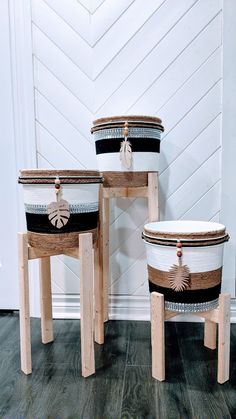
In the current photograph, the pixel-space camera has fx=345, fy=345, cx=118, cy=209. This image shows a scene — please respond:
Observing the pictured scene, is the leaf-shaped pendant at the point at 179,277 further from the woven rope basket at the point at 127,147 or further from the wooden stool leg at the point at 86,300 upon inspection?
the woven rope basket at the point at 127,147

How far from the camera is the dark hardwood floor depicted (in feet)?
3.43

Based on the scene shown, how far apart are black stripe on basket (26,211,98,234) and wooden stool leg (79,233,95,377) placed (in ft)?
0.12

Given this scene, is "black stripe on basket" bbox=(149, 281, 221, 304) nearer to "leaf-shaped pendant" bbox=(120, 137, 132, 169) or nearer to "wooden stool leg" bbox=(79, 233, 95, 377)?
"wooden stool leg" bbox=(79, 233, 95, 377)

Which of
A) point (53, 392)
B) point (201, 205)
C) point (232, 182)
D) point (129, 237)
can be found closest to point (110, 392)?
point (53, 392)

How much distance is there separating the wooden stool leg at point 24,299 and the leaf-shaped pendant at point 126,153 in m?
0.46

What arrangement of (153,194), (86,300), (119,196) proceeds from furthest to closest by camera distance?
(119,196) < (153,194) < (86,300)

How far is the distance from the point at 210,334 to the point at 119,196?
0.69 meters

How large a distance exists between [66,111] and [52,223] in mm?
721

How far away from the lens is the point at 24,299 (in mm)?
1228

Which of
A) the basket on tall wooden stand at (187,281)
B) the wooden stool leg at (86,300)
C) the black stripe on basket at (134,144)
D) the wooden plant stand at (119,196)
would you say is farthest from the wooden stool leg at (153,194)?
the wooden stool leg at (86,300)

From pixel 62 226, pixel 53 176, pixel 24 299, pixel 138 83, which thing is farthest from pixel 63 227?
pixel 138 83

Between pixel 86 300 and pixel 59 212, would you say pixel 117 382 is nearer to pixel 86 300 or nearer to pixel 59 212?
pixel 86 300

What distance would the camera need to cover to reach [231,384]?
1.17 meters

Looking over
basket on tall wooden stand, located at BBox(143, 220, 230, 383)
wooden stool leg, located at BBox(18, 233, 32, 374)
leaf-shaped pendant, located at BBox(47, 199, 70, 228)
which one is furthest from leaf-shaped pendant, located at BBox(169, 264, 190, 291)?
wooden stool leg, located at BBox(18, 233, 32, 374)
